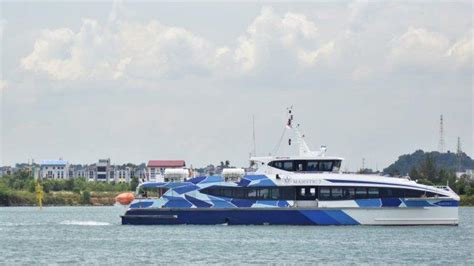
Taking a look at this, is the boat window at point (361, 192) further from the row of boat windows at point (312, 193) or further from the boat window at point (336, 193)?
the boat window at point (336, 193)

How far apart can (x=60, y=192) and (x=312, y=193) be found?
114 m

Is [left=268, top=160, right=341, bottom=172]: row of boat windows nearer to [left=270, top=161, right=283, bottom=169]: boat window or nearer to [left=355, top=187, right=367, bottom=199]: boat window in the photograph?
[left=270, top=161, right=283, bottom=169]: boat window

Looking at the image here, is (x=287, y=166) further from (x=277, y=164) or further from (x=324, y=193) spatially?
(x=324, y=193)

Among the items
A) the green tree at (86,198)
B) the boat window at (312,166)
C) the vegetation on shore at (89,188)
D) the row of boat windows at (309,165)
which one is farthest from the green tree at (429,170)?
the boat window at (312,166)

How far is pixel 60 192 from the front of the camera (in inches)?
6855

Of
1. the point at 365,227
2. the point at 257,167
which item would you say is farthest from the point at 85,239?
the point at 365,227

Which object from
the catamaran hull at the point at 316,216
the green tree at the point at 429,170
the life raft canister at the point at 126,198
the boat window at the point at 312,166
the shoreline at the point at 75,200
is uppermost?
the green tree at the point at 429,170

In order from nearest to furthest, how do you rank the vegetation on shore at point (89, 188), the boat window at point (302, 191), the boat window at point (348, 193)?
the boat window at point (348, 193) < the boat window at point (302, 191) < the vegetation on shore at point (89, 188)

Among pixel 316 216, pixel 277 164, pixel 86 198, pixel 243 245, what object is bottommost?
pixel 243 245

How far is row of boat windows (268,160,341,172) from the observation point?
6450cm

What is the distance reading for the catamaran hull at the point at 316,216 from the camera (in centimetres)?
6369

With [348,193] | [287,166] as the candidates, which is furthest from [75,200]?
[348,193]

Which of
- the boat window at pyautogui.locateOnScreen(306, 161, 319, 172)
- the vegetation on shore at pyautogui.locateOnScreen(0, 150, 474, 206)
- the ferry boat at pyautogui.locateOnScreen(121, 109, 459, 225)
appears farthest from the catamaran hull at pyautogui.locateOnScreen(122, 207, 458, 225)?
the vegetation on shore at pyautogui.locateOnScreen(0, 150, 474, 206)

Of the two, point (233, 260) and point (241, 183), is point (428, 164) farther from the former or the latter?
point (233, 260)
